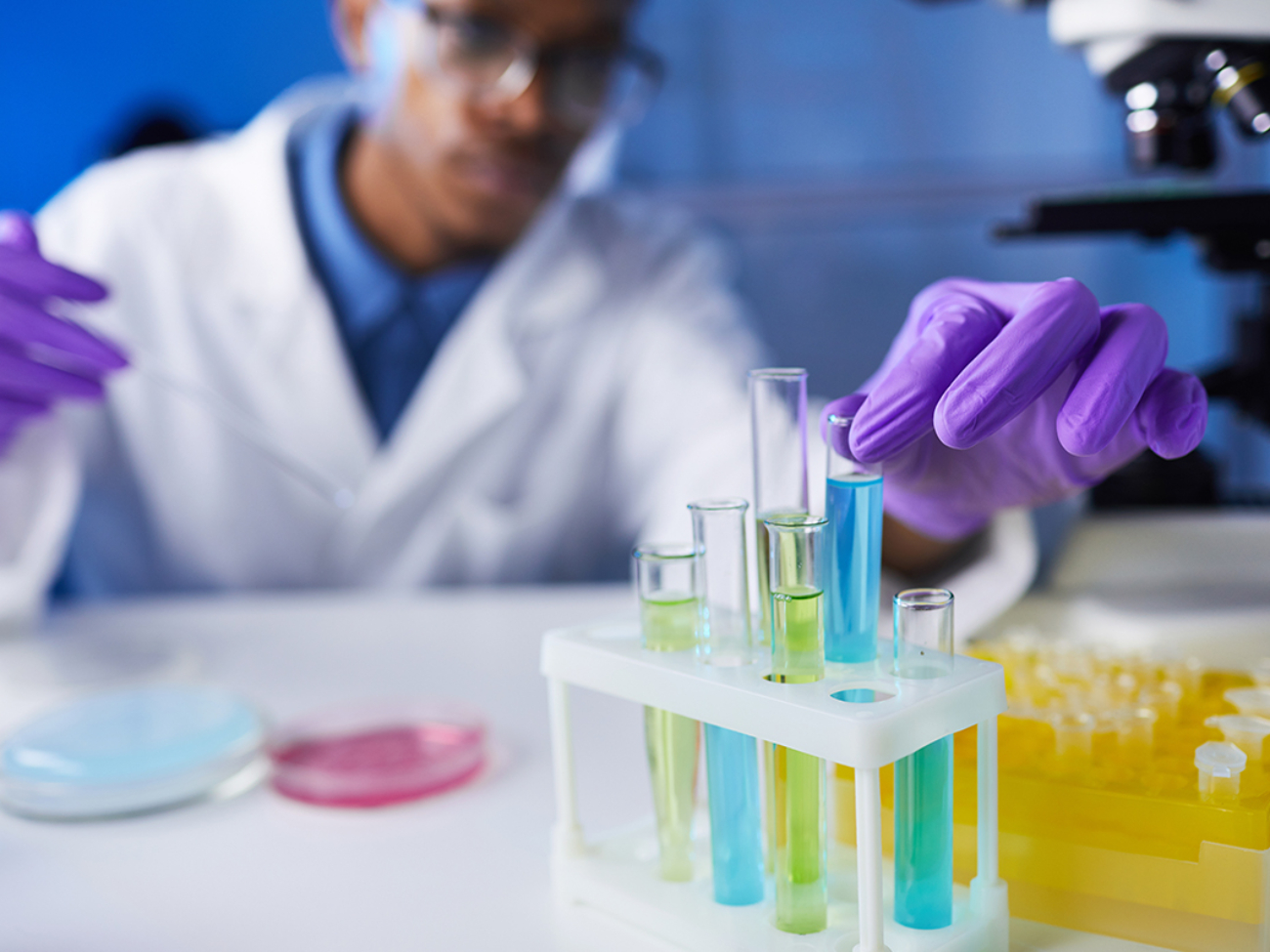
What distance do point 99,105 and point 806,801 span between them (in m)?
1.53

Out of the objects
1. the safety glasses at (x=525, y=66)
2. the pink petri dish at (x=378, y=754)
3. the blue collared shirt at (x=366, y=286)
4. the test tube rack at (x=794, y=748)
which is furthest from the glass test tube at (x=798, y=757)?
the blue collared shirt at (x=366, y=286)

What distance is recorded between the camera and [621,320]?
146cm

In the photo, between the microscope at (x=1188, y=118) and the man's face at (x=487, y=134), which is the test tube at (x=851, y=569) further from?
the man's face at (x=487, y=134)

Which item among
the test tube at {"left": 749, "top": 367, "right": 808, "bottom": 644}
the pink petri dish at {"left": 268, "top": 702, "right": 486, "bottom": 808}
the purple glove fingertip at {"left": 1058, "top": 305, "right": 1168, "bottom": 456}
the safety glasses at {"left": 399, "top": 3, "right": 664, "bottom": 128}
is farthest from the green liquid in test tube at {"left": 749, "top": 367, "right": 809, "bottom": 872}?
the safety glasses at {"left": 399, "top": 3, "right": 664, "bottom": 128}

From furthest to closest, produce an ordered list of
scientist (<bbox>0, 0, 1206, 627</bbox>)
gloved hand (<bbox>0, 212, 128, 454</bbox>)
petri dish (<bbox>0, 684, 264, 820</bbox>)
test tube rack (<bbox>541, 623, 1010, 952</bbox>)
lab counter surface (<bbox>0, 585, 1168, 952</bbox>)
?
scientist (<bbox>0, 0, 1206, 627</bbox>), gloved hand (<bbox>0, 212, 128, 454</bbox>), petri dish (<bbox>0, 684, 264, 820</bbox>), lab counter surface (<bbox>0, 585, 1168, 952</bbox>), test tube rack (<bbox>541, 623, 1010, 952</bbox>)

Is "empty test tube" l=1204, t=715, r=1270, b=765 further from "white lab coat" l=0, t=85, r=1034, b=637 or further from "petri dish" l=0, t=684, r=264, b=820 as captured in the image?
"white lab coat" l=0, t=85, r=1034, b=637

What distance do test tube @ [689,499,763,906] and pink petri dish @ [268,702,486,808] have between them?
0.27 metres

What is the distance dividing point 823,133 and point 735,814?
1198 mm

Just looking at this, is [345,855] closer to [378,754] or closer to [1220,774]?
[378,754]

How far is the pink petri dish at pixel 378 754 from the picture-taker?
67 centimetres

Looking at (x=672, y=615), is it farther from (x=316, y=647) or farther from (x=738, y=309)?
(x=738, y=309)

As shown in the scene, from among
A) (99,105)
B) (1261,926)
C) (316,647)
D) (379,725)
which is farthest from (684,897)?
(99,105)

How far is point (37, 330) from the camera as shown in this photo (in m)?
0.90

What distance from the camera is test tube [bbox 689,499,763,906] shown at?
464mm
